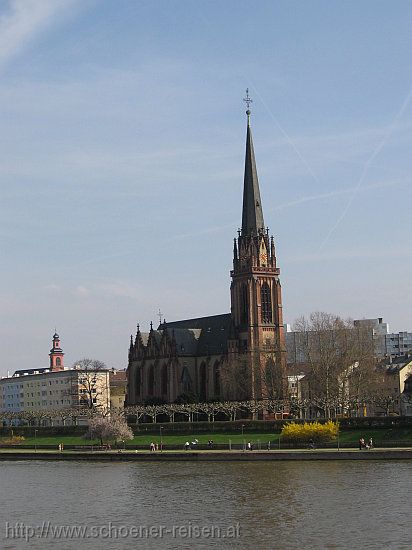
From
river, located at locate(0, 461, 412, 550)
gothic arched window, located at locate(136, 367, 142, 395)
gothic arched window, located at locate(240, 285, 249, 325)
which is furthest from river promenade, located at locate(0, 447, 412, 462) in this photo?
gothic arched window, located at locate(136, 367, 142, 395)

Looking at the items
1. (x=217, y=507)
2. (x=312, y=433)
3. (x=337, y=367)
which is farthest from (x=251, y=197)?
(x=217, y=507)

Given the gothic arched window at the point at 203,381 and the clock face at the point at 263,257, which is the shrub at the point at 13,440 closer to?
the gothic arched window at the point at 203,381

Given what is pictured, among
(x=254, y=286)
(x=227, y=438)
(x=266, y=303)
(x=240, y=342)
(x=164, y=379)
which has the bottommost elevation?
(x=227, y=438)

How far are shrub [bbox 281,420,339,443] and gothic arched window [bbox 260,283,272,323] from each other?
2500 inches

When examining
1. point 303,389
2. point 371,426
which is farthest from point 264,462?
point 303,389

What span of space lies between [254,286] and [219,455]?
238ft

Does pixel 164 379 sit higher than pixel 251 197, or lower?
lower

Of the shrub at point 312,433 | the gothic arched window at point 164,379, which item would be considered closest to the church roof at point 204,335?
the gothic arched window at point 164,379

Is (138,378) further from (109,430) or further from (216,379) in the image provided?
(109,430)

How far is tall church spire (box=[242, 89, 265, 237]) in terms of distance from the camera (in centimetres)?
17100

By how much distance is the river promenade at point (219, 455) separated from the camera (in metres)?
92.4

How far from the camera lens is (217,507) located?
63906mm

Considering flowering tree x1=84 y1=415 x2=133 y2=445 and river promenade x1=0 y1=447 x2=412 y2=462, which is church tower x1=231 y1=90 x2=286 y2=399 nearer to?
flowering tree x1=84 y1=415 x2=133 y2=445

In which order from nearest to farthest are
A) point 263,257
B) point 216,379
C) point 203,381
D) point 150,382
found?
point 263,257 < point 216,379 < point 203,381 < point 150,382
